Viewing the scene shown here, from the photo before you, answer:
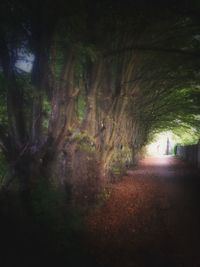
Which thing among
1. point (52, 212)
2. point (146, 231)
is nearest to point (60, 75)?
point (52, 212)

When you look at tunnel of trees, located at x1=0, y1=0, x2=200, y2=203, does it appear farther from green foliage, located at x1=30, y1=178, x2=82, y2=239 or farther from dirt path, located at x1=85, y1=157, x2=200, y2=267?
dirt path, located at x1=85, y1=157, x2=200, y2=267

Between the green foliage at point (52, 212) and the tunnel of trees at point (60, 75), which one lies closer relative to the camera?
the green foliage at point (52, 212)

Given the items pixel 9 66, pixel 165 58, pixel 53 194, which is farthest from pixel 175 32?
pixel 53 194

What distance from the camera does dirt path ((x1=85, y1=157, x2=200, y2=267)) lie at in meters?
7.98

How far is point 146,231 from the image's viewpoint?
33.9 ft

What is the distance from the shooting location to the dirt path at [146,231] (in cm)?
798

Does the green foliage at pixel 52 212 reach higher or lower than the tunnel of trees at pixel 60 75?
lower

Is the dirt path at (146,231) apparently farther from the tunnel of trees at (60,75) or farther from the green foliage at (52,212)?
the tunnel of trees at (60,75)

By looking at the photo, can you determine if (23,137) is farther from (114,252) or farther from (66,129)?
(114,252)

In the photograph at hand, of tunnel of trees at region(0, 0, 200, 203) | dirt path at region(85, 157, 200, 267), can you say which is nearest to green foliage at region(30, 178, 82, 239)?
tunnel of trees at region(0, 0, 200, 203)

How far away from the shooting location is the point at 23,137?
34.2 ft

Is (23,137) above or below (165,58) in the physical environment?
below

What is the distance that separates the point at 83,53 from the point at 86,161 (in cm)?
374

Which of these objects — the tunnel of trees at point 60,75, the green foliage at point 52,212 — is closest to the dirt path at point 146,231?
the green foliage at point 52,212
